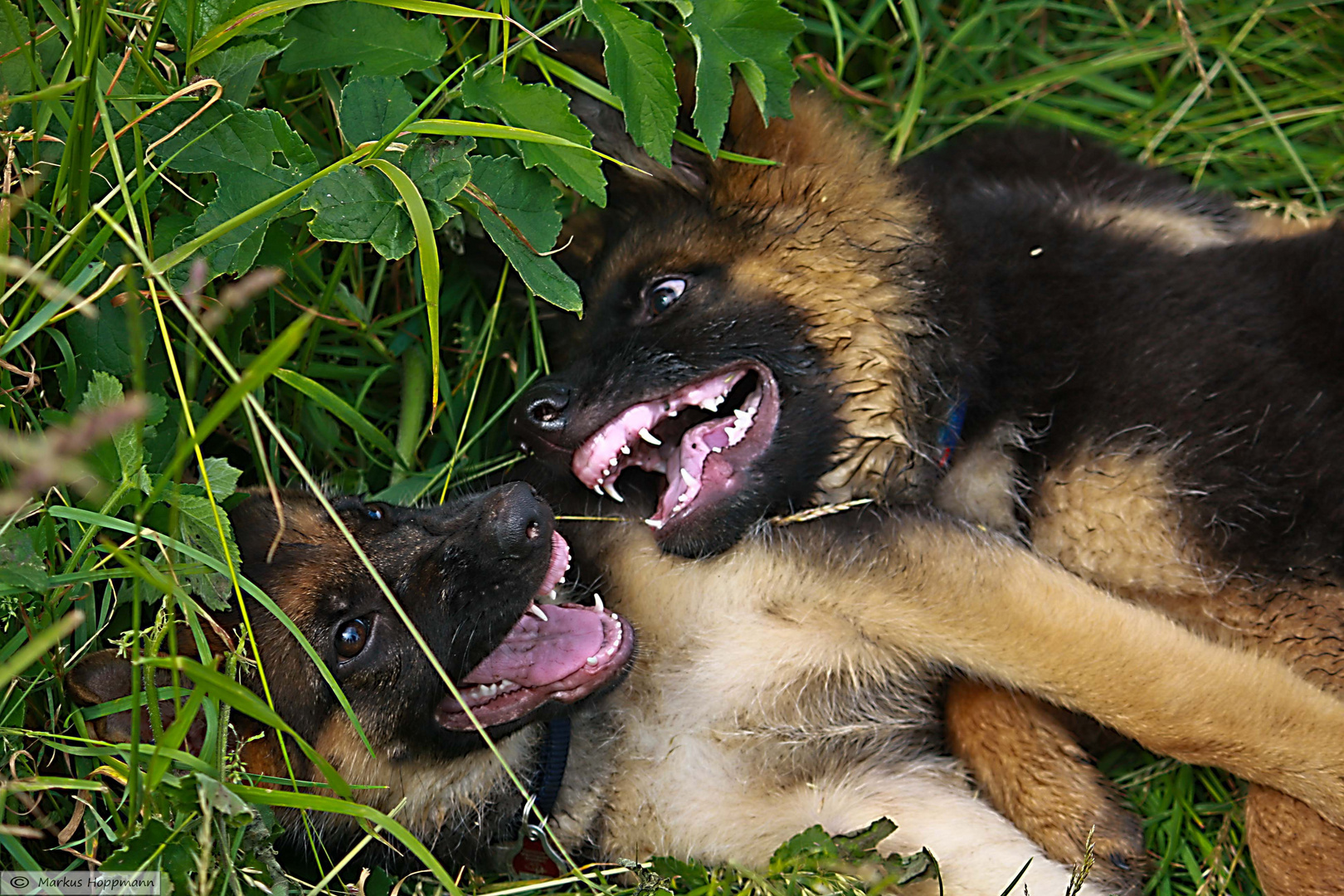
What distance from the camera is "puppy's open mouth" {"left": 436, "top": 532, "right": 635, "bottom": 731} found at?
2.90m

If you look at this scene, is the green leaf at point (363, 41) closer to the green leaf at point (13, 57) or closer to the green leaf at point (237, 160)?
the green leaf at point (237, 160)

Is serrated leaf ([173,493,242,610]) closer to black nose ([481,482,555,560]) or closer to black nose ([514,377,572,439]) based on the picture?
black nose ([481,482,555,560])

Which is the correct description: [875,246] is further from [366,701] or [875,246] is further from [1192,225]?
[366,701]

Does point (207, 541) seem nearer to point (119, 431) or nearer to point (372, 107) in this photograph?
point (119, 431)

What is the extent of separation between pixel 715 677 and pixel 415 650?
89 cm

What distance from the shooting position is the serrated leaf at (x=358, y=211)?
2664 mm

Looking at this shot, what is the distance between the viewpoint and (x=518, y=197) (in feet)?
9.43

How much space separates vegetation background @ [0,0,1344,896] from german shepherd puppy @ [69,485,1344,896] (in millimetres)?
260

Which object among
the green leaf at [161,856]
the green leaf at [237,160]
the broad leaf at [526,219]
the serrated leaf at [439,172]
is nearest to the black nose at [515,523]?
the broad leaf at [526,219]

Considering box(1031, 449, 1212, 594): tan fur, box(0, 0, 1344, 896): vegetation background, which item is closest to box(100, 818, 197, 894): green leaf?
box(0, 0, 1344, 896): vegetation background

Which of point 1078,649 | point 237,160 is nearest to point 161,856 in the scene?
point 237,160

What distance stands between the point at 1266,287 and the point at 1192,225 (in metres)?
0.81

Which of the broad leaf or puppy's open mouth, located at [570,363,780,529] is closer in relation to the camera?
the broad leaf

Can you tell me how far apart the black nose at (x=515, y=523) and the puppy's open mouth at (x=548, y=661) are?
10 centimetres
